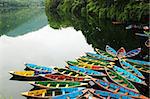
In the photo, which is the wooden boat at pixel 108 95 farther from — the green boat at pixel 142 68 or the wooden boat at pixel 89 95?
the green boat at pixel 142 68

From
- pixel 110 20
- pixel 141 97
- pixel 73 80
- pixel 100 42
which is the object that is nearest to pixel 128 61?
pixel 73 80

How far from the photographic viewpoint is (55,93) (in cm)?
1648

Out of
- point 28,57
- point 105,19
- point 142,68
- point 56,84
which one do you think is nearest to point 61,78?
point 56,84

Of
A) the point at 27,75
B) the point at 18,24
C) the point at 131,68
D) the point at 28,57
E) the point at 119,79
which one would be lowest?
the point at 119,79

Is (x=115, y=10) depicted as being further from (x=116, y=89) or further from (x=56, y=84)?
(x=116, y=89)

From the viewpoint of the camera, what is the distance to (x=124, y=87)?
16234 millimetres

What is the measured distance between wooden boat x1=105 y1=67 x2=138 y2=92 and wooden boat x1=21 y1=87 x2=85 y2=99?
87.9 inches

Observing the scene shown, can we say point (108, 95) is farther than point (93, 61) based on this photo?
No

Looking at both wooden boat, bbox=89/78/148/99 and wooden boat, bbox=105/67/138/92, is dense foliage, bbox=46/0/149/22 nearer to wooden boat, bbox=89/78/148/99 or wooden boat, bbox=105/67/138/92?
wooden boat, bbox=105/67/138/92

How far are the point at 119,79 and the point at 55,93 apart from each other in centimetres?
367

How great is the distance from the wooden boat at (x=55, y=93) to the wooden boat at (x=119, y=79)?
223 cm

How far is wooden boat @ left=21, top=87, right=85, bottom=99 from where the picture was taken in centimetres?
1540

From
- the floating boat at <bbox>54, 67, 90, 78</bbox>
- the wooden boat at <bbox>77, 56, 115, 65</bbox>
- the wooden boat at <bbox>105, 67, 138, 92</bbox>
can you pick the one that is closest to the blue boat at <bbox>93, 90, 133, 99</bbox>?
the wooden boat at <bbox>105, 67, 138, 92</bbox>

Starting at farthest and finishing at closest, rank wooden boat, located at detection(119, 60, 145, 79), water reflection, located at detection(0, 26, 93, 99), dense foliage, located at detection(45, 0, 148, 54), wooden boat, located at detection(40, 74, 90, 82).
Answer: dense foliage, located at detection(45, 0, 148, 54)
water reflection, located at detection(0, 26, 93, 99)
wooden boat, located at detection(119, 60, 145, 79)
wooden boat, located at detection(40, 74, 90, 82)
